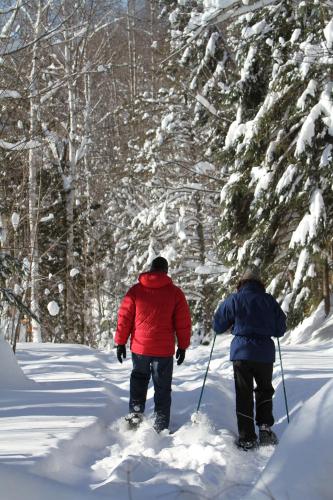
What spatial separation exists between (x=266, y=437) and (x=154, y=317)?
1.66 m

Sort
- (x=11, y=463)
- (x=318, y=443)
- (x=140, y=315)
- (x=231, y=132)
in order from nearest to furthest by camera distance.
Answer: (x=318, y=443)
(x=11, y=463)
(x=140, y=315)
(x=231, y=132)

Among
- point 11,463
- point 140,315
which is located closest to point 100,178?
point 140,315

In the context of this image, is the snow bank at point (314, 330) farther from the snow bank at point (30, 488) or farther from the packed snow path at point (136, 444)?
the snow bank at point (30, 488)

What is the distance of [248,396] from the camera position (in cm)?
543

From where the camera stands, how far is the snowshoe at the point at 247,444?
16.7 feet

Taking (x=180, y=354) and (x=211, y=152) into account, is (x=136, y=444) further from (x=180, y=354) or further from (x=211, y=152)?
(x=211, y=152)

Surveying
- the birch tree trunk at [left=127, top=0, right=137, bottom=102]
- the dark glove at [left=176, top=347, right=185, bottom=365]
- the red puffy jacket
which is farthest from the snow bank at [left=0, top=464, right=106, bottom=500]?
the birch tree trunk at [left=127, top=0, right=137, bottom=102]

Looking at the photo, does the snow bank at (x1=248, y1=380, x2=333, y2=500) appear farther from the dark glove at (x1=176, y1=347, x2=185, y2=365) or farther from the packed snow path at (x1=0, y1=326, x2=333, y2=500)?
the dark glove at (x1=176, y1=347, x2=185, y2=365)

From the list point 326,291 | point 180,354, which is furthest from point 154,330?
point 326,291

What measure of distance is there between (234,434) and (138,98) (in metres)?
15.9

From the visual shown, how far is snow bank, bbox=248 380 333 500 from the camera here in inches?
108

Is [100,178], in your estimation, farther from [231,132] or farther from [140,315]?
[140,315]

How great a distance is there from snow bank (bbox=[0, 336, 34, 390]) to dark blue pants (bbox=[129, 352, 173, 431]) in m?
2.16

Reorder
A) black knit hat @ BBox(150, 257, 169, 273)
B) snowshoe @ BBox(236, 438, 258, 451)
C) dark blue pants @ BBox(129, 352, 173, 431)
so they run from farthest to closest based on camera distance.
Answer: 1. black knit hat @ BBox(150, 257, 169, 273)
2. dark blue pants @ BBox(129, 352, 173, 431)
3. snowshoe @ BBox(236, 438, 258, 451)
